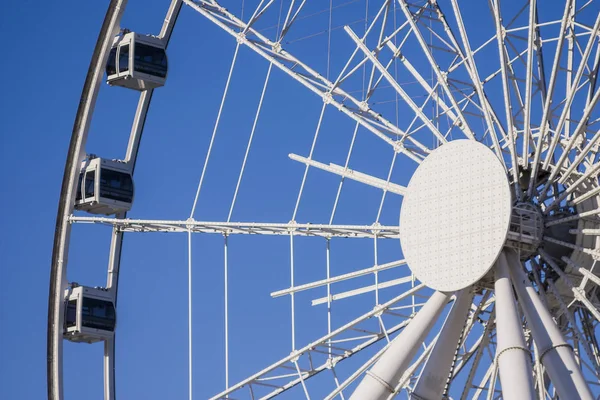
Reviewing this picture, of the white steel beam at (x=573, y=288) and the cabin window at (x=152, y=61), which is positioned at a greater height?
the cabin window at (x=152, y=61)

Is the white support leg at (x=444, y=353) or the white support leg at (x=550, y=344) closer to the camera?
the white support leg at (x=550, y=344)

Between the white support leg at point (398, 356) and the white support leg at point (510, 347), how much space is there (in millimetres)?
1255

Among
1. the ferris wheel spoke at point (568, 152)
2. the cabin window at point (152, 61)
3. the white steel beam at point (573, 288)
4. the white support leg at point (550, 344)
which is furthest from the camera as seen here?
the cabin window at point (152, 61)

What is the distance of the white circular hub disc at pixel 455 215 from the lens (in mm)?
26969

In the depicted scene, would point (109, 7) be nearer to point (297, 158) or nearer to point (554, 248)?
point (297, 158)

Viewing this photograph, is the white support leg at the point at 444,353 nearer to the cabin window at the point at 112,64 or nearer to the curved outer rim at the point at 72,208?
the curved outer rim at the point at 72,208

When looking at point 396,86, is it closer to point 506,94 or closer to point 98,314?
point 506,94

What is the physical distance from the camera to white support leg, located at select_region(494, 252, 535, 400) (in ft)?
80.6

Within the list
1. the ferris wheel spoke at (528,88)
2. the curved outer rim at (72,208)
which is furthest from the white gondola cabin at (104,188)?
the ferris wheel spoke at (528,88)

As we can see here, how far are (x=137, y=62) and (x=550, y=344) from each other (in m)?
17.3

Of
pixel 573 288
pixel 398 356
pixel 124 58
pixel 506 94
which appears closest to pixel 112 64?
pixel 124 58

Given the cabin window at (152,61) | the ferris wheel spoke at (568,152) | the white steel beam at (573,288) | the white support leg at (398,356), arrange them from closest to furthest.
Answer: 1. the white support leg at (398,356)
2. the white steel beam at (573,288)
3. the ferris wheel spoke at (568,152)
4. the cabin window at (152,61)

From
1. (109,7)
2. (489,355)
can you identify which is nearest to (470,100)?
(489,355)

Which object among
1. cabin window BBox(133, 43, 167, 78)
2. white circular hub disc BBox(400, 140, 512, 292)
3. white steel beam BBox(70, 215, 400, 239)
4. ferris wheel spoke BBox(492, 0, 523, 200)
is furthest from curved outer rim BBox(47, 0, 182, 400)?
white circular hub disc BBox(400, 140, 512, 292)
